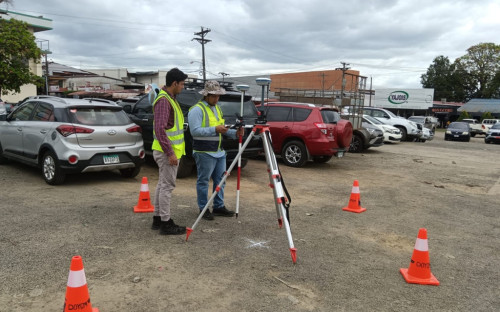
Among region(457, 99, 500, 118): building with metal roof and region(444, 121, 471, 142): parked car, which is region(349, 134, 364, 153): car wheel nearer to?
region(444, 121, 471, 142): parked car

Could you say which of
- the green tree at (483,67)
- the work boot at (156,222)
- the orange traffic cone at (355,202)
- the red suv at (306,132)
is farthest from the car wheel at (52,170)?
the green tree at (483,67)

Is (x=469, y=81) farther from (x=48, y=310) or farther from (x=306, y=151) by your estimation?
(x=48, y=310)

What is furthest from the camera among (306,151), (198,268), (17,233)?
(306,151)

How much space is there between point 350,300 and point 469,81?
78.9m

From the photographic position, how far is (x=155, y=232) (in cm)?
469

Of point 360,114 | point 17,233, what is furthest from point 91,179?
point 360,114

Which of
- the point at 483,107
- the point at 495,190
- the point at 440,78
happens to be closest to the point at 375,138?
the point at 495,190

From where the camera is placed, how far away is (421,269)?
12.0 feet

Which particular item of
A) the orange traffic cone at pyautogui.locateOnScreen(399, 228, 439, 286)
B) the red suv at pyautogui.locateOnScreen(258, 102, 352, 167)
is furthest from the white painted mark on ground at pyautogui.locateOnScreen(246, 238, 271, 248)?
the red suv at pyautogui.locateOnScreen(258, 102, 352, 167)

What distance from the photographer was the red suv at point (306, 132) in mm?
9883

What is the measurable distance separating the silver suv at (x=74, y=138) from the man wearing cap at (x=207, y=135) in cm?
263

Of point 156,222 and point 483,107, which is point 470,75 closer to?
point 483,107

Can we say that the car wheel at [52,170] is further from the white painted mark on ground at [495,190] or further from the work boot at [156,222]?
the white painted mark on ground at [495,190]

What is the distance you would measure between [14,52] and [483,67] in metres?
72.7
